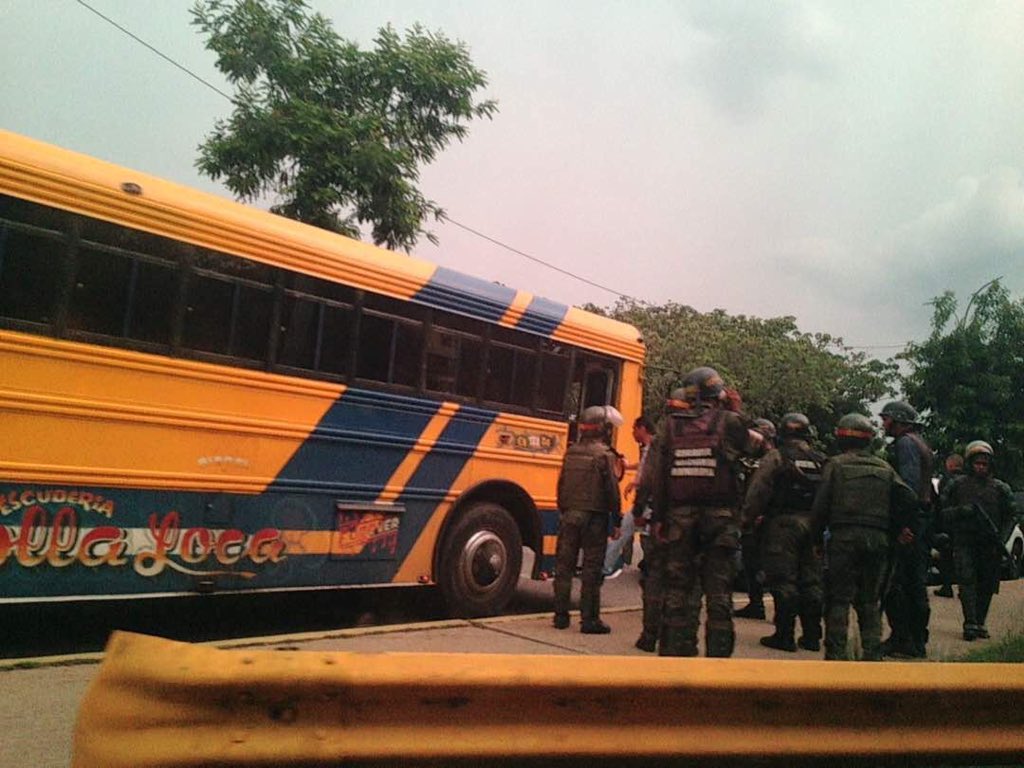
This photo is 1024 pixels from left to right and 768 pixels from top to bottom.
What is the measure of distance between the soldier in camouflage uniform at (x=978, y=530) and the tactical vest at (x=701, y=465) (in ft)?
13.2

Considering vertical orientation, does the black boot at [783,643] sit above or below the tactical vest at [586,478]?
below

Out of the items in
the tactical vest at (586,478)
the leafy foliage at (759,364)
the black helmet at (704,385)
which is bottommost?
the tactical vest at (586,478)

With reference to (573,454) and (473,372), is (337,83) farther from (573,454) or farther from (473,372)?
(573,454)

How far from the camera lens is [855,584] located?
5.81 meters

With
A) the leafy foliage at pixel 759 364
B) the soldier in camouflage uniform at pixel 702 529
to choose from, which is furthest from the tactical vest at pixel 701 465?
the leafy foliage at pixel 759 364

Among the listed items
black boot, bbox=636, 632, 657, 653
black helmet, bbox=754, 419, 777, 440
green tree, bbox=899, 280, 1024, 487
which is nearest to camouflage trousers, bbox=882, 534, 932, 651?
black helmet, bbox=754, 419, 777, 440

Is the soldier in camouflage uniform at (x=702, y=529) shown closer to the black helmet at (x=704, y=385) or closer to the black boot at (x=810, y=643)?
the black helmet at (x=704, y=385)

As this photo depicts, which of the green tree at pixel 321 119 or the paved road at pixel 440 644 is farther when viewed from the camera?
the green tree at pixel 321 119

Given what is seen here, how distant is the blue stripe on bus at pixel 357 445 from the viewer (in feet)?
20.9

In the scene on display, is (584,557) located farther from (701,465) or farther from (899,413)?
(899,413)

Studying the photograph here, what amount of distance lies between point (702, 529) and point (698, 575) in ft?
1.08

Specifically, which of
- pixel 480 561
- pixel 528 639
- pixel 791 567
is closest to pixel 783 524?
pixel 791 567

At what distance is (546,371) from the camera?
27.1ft

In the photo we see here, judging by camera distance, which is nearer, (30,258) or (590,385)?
(30,258)
